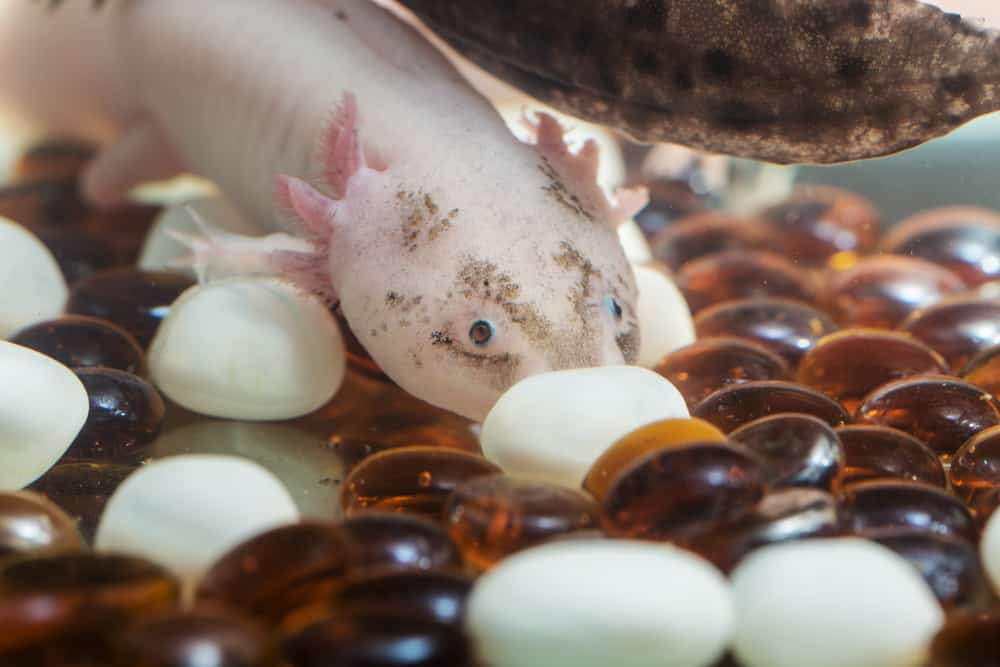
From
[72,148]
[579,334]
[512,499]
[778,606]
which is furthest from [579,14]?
[72,148]

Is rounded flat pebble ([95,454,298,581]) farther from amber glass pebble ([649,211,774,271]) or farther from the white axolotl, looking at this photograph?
amber glass pebble ([649,211,774,271])

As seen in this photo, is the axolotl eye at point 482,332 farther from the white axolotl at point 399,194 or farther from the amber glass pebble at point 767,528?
the amber glass pebble at point 767,528

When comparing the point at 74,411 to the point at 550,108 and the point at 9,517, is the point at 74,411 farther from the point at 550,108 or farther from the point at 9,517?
the point at 550,108

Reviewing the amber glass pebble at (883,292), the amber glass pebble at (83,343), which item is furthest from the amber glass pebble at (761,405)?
the amber glass pebble at (83,343)

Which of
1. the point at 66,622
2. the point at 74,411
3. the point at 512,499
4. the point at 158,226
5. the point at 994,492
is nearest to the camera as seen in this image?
the point at 66,622

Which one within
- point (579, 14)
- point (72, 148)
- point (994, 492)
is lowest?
point (72, 148)

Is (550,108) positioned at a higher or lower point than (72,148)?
higher

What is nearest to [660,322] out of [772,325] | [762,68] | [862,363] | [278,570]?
[772,325]

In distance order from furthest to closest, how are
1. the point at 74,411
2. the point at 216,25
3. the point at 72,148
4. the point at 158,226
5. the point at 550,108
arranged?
the point at 72,148 < the point at 158,226 < the point at 216,25 < the point at 550,108 < the point at 74,411

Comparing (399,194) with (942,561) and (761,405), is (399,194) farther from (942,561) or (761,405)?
(942,561)
